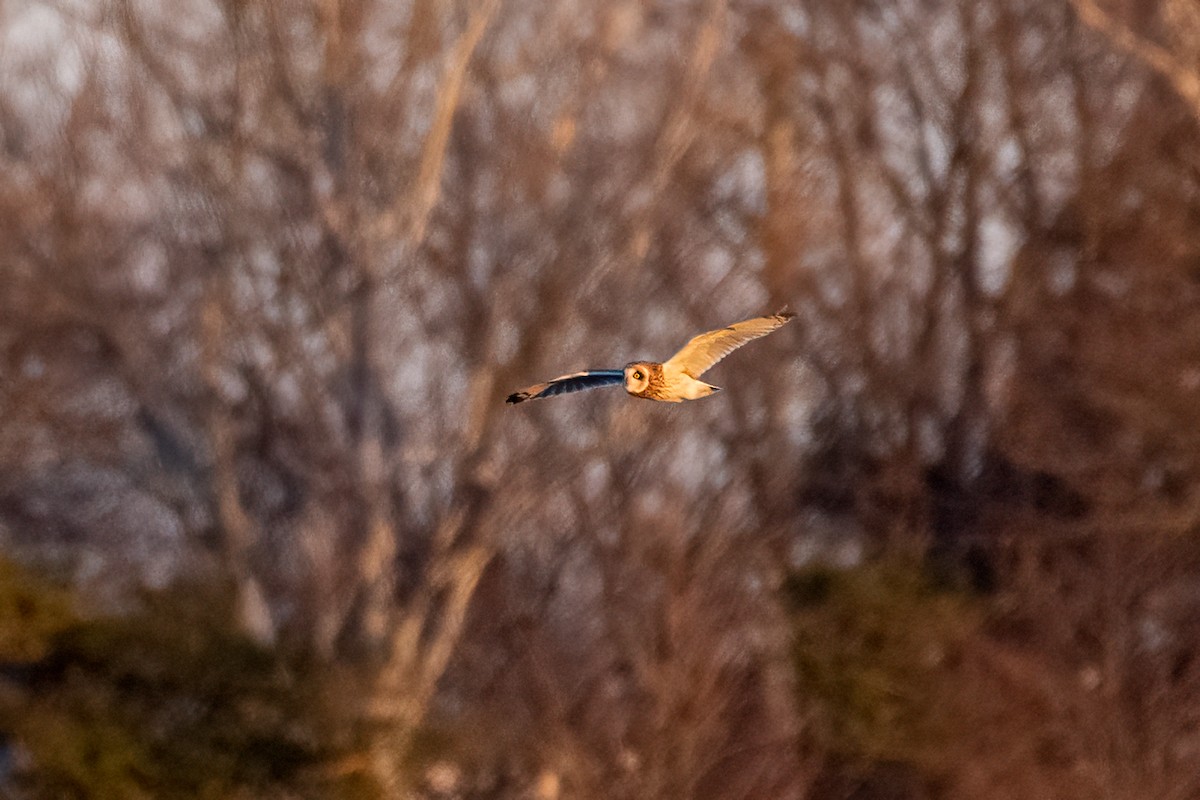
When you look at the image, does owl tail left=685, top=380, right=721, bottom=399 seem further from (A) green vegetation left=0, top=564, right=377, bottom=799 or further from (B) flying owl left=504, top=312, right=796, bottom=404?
(A) green vegetation left=0, top=564, right=377, bottom=799

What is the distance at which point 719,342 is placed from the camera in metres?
6.08

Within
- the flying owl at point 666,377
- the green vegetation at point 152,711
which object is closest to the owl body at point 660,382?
the flying owl at point 666,377

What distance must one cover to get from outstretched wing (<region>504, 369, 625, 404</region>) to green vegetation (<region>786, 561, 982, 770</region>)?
7.75 m

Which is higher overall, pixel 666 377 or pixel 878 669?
pixel 878 669

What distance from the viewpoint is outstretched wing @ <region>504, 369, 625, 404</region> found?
19.5 feet

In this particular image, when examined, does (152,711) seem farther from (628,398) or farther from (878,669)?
(628,398)

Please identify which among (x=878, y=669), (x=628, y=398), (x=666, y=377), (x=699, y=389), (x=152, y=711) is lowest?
(x=699, y=389)

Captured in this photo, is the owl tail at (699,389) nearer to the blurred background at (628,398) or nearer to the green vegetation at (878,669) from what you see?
the blurred background at (628,398)

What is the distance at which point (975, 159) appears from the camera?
19672mm

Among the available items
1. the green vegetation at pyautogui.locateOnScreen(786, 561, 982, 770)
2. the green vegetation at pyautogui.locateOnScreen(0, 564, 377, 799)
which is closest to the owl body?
the green vegetation at pyautogui.locateOnScreen(0, 564, 377, 799)

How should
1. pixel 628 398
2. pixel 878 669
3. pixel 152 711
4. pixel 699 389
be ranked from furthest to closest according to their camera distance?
1. pixel 628 398
2. pixel 878 669
3. pixel 152 711
4. pixel 699 389

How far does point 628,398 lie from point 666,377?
394 inches

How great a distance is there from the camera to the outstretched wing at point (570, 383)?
5953mm

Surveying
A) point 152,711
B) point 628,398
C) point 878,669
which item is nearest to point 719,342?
point 152,711
